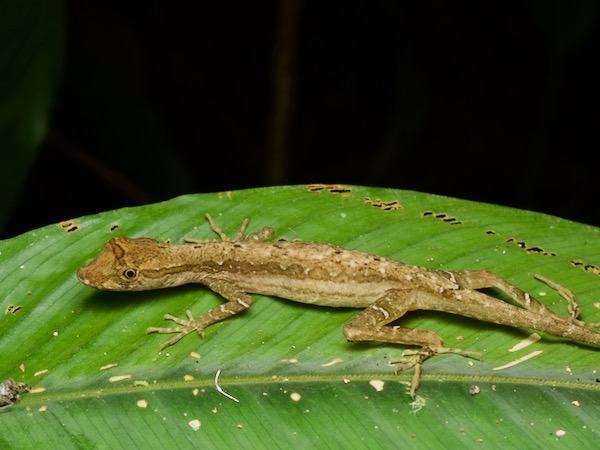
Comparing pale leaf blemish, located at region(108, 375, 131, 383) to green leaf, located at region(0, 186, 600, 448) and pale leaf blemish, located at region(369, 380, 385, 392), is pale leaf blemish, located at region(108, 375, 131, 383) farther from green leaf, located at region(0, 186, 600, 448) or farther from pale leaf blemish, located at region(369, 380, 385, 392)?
pale leaf blemish, located at region(369, 380, 385, 392)

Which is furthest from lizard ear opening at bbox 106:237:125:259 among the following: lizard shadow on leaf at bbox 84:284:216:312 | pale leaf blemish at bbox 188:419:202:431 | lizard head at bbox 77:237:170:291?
pale leaf blemish at bbox 188:419:202:431

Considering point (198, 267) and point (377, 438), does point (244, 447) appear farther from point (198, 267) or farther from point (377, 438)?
point (198, 267)

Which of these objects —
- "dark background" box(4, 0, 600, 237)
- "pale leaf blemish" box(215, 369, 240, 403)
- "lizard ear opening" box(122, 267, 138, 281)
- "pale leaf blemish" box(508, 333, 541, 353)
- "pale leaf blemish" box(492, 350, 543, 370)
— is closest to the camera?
"pale leaf blemish" box(215, 369, 240, 403)

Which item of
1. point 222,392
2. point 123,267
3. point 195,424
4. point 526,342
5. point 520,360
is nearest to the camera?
point 195,424

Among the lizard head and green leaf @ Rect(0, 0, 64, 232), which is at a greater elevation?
green leaf @ Rect(0, 0, 64, 232)

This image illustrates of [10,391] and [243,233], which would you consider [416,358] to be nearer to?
[243,233]

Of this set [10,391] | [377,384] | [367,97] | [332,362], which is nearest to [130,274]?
[10,391]

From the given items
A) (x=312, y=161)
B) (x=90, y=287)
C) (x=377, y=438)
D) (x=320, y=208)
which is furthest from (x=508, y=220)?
(x=312, y=161)

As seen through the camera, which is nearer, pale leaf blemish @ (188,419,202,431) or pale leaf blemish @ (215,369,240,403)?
pale leaf blemish @ (188,419,202,431)
